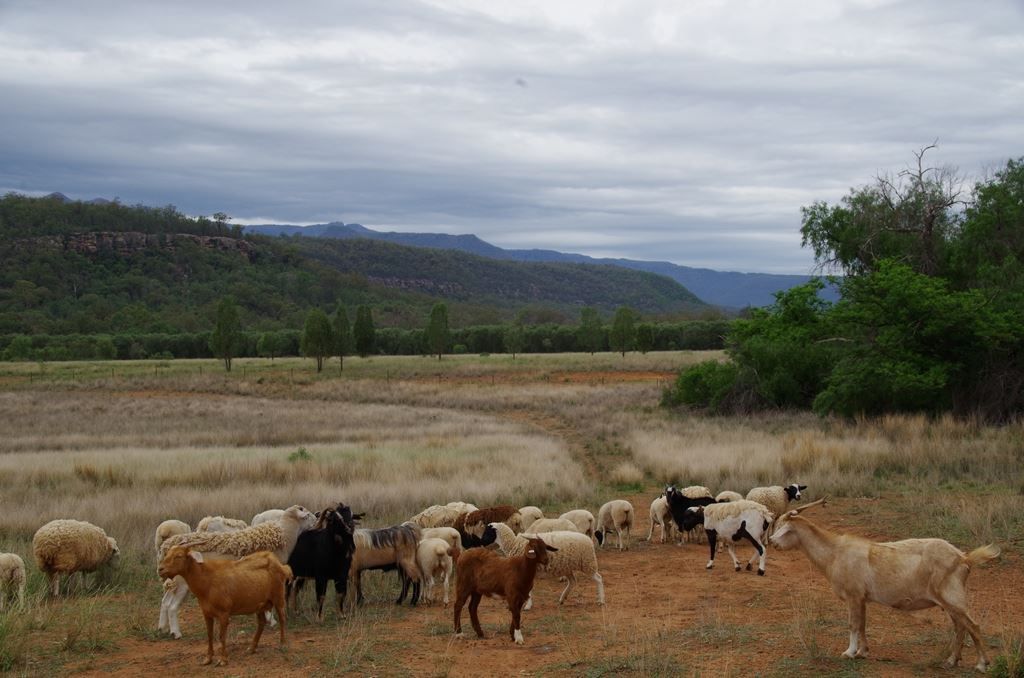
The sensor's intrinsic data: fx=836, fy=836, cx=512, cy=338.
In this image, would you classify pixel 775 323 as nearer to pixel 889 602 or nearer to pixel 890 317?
pixel 890 317

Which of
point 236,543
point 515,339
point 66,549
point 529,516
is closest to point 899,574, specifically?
point 529,516

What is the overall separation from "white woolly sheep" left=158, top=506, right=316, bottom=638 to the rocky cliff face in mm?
148772

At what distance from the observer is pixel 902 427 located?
78.0 feet

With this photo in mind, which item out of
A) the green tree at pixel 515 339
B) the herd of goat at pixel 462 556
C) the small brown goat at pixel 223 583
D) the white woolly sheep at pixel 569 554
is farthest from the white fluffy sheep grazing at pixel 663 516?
the green tree at pixel 515 339

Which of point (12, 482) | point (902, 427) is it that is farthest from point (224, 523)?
point (902, 427)

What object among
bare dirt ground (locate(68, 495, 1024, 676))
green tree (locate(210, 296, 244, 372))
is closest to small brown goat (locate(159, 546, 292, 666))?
bare dirt ground (locate(68, 495, 1024, 676))

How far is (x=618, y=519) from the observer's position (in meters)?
14.1

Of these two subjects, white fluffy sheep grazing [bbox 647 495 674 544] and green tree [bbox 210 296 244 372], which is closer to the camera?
white fluffy sheep grazing [bbox 647 495 674 544]

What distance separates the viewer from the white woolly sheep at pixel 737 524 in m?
12.4

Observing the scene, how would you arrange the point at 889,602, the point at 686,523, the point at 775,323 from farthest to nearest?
the point at 775,323
the point at 686,523
the point at 889,602

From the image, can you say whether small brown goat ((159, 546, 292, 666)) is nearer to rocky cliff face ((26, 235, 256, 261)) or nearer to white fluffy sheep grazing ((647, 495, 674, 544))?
white fluffy sheep grazing ((647, 495, 674, 544))

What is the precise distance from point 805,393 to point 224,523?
85.8ft

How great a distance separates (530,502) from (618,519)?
3591mm

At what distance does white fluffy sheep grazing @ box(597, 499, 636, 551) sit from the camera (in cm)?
1409
